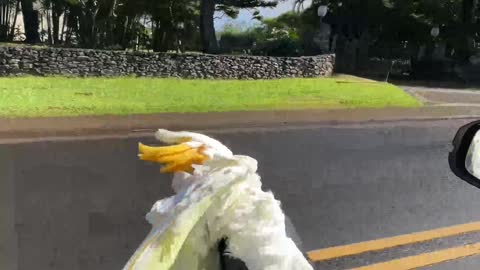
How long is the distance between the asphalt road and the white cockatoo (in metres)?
3.15

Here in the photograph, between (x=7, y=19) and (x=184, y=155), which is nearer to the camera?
(x=184, y=155)

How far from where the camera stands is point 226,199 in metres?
1.55

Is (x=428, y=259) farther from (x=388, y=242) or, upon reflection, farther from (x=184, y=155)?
(x=184, y=155)

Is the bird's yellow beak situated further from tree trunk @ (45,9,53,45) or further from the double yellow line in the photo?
tree trunk @ (45,9,53,45)

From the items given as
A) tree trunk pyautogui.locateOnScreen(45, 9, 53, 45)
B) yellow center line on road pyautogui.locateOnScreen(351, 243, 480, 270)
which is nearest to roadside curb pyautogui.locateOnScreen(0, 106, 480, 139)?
yellow center line on road pyautogui.locateOnScreen(351, 243, 480, 270)

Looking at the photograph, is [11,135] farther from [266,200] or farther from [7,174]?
[266,200]

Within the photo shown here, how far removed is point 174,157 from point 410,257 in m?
3.76

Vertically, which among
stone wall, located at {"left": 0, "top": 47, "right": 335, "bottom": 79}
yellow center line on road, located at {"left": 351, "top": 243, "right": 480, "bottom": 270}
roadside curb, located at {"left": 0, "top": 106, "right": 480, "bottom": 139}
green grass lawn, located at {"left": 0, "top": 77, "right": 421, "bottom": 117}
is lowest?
roadside curb, located at {"left": 0, "top": 106, "right": 480, "bottom": 139}

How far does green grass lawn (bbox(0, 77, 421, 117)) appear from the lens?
13.4m

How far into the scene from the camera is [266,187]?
23.7 feet

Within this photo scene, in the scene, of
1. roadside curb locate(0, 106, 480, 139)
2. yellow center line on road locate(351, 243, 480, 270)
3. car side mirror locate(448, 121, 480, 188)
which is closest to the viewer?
car side mirror locate(448, 121, 480, 188)

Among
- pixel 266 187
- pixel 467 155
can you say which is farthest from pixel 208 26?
pixel 467 155

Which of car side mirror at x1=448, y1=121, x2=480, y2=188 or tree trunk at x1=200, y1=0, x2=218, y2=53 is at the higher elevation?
tree trunk at x1=200, y1=0, x2=218, y2=53

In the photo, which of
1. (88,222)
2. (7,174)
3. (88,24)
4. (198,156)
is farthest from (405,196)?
(88,24)
